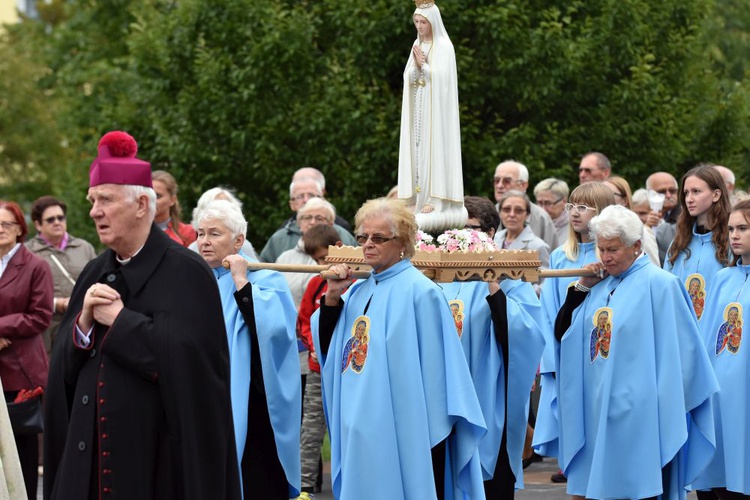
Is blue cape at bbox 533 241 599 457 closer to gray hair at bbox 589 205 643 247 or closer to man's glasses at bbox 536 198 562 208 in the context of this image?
gray hair at bbox 589 205 643 247

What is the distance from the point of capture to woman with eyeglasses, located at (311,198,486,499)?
7.80 metres

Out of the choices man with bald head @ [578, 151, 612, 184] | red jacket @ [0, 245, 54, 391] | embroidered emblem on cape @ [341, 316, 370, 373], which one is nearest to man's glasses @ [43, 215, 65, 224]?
red jacket @ [0, 245, 54, 391]

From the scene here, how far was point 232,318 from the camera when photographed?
28.8ft

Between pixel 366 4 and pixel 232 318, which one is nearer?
pixel 232 318

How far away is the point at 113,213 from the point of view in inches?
221

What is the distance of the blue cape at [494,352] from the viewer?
905 cm

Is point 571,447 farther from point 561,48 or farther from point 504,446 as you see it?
point 561,48

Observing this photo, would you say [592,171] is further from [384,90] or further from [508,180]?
[384,90]

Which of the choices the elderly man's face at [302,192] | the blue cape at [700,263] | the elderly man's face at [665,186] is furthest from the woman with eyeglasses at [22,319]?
the elderly man's face at [665,186]

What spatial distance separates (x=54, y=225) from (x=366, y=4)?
623 cm

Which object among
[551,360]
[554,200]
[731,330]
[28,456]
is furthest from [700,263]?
[28,456]

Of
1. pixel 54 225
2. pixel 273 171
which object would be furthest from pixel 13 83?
pixel 54 225

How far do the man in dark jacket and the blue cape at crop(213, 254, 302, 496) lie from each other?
2.95m

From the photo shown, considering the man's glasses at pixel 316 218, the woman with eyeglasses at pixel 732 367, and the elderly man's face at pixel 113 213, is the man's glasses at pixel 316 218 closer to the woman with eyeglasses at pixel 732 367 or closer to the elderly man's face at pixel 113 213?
the woman with eyeglasses at pixel 732 367
